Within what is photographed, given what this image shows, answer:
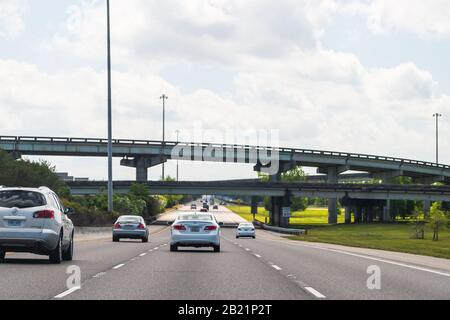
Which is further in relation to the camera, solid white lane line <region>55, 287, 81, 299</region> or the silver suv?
the silver suv

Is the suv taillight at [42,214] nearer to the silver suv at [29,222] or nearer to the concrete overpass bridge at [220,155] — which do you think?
the silver suv at [29,222]

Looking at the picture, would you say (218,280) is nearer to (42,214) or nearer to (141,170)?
(42,214)

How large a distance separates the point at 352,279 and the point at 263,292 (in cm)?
351

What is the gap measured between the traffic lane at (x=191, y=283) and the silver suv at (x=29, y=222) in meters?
1.87

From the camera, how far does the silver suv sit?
736 inches

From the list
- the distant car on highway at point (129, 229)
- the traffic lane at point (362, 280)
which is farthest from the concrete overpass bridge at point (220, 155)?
the traffic lane at point (362, 280)

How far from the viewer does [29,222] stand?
1878 centimetres

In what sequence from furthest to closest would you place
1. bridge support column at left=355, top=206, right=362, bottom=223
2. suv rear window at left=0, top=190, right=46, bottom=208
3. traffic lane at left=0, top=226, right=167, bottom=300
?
bridge support column at left=355, top=206, right=362, bottom=223 → suv rear window at left=0, top=190, right=46, bottom=208 → traffic lane at left=0, top=226, right=167, bottom=300

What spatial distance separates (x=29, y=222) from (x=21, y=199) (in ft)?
2.25

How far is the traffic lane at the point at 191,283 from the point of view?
495 inches


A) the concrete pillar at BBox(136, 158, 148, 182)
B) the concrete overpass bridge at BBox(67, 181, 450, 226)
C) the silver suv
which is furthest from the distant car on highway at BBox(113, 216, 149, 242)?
the concrete pillar at BBox(136, 158, 148, 182)

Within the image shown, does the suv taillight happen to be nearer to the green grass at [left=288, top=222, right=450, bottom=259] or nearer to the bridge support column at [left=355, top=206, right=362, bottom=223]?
the green grass at [left=288, top=222, right=450, bottom=259]
